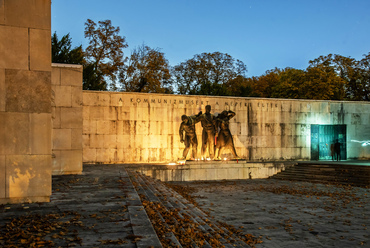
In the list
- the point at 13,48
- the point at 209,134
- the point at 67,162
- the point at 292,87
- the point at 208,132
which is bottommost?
the point at 67,162

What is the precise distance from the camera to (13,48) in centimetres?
738

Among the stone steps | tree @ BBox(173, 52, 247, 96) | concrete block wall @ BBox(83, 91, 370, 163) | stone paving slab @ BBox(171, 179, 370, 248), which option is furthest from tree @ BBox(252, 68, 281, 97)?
the stone steps

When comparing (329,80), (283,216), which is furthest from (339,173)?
(329,80)

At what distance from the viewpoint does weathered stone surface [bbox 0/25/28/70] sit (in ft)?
24.0

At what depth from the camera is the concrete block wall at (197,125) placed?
2114 centimetres

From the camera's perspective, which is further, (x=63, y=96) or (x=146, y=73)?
(x=146, y=73)

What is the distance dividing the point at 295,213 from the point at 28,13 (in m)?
8.37

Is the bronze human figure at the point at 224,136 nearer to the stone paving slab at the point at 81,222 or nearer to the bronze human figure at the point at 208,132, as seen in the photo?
the bronze human figure at the point at 208,132

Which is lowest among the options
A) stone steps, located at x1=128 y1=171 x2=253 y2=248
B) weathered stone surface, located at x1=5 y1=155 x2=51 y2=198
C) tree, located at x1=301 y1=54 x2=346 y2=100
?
stone steps, located at x1=128 y1=171 x2=253 y2=248

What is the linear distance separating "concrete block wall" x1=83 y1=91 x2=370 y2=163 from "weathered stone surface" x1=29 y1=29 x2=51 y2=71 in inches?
532

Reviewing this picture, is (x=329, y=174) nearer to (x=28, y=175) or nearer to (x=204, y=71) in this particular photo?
(x=28, y=175)

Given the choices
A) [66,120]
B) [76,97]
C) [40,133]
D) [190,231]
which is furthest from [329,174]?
[40,133]

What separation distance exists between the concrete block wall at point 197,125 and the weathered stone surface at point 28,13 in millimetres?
13561

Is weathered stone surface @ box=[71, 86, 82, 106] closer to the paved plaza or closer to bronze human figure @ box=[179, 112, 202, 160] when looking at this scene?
the paved plaza
